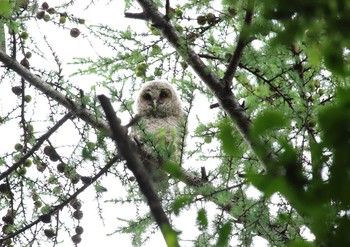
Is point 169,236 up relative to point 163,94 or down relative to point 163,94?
down

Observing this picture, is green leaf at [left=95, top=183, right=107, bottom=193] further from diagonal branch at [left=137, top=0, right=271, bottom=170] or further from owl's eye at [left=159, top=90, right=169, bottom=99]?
owl's eye at [left=159, top=90, right=169, bottom=99]

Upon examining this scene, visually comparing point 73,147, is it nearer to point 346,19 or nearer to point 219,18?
point 219,18

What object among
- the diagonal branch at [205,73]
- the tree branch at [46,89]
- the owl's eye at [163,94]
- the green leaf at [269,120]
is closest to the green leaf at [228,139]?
the green leaf at [269,120]

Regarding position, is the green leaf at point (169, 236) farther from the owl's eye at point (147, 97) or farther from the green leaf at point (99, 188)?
the owl's eye at point (147, 97)

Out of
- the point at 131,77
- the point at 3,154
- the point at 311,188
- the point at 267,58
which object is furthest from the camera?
the point at 131,77

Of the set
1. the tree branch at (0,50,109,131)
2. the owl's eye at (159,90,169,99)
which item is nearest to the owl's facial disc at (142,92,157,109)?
the owl's eye at (159,90,169,99)

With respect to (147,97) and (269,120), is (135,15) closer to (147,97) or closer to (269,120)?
(269,120)

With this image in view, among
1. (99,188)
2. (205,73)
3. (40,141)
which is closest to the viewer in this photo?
(205,73)

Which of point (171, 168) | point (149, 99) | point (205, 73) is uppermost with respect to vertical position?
point (149, 99)

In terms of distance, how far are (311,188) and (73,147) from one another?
2443 mm

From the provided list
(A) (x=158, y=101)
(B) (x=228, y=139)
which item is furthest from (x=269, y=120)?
(A) (x=158, y=101)

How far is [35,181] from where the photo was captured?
2908 millimetres

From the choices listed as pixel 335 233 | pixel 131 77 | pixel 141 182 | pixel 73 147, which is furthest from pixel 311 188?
pixel 131 77

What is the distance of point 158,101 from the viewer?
17.9 ft
